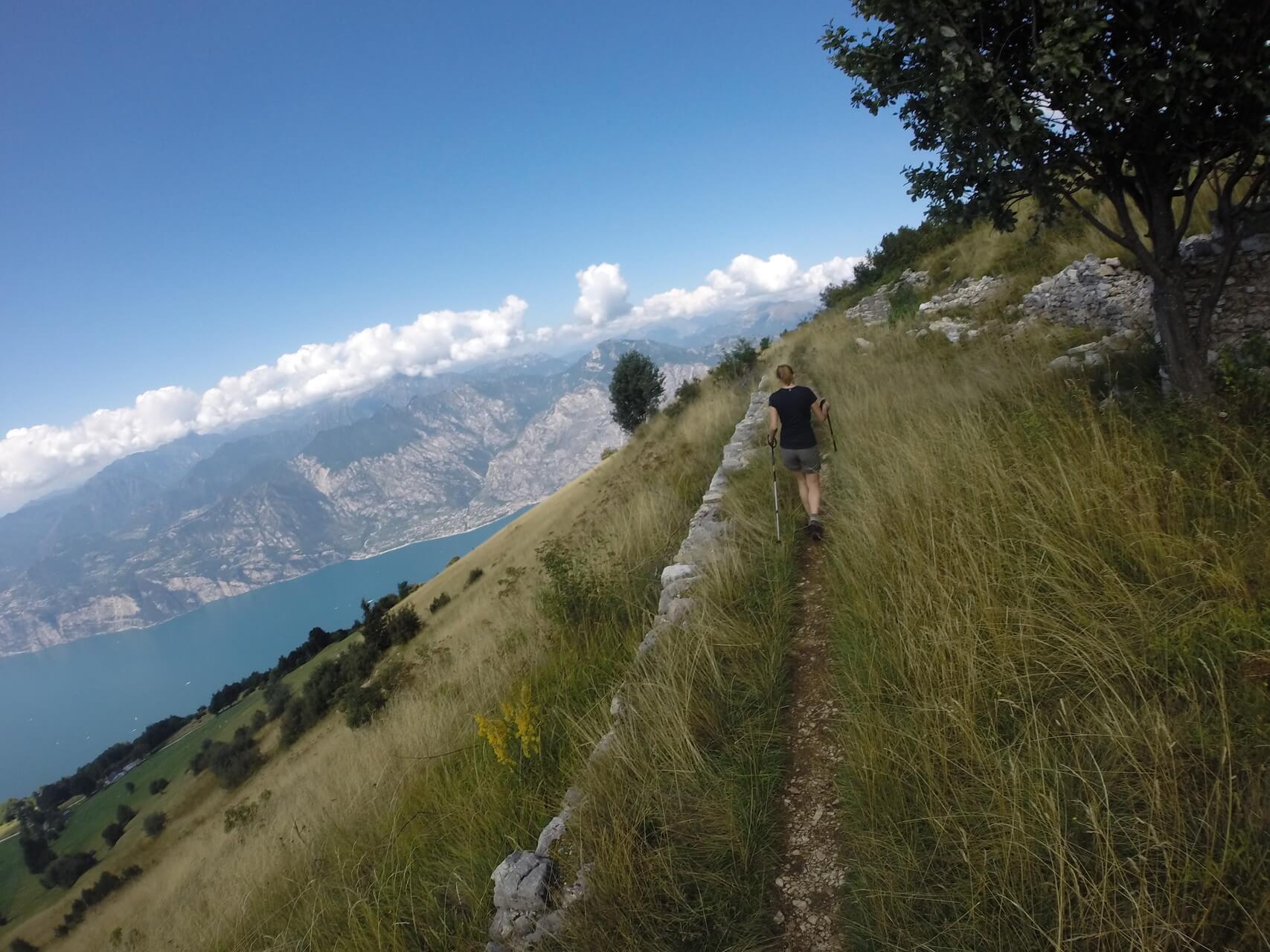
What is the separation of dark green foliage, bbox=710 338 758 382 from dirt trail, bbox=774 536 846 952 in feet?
65.5

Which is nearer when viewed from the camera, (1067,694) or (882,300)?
(1067,694)

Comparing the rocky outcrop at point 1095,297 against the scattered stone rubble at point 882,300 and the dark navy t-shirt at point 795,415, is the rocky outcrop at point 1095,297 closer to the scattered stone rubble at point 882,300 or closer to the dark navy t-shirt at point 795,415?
the dark navy t-shirt at point 795,415

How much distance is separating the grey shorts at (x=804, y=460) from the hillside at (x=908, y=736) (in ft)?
1.28

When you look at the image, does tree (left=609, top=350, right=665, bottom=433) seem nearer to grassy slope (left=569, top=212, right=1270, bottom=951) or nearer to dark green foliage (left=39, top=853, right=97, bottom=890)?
grassy slope (left=569, top=212, right=1270, bottom=951)

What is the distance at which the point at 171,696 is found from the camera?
18312cm

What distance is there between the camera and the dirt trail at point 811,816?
234 centimetres

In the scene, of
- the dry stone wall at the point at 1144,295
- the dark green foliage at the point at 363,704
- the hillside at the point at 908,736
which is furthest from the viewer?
the dark green foliage at the point at 363,704

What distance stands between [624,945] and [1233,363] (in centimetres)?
577

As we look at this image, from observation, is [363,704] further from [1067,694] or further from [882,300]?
[882,300]

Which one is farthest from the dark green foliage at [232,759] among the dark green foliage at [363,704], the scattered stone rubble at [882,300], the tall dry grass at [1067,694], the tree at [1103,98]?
the tree at [1103,98]

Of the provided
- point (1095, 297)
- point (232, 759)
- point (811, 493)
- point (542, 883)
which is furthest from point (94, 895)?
point (1095, 297)

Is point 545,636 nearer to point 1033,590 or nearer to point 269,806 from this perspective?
point 1033,590

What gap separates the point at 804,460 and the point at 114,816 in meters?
71.3

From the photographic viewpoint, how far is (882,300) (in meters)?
21.0
